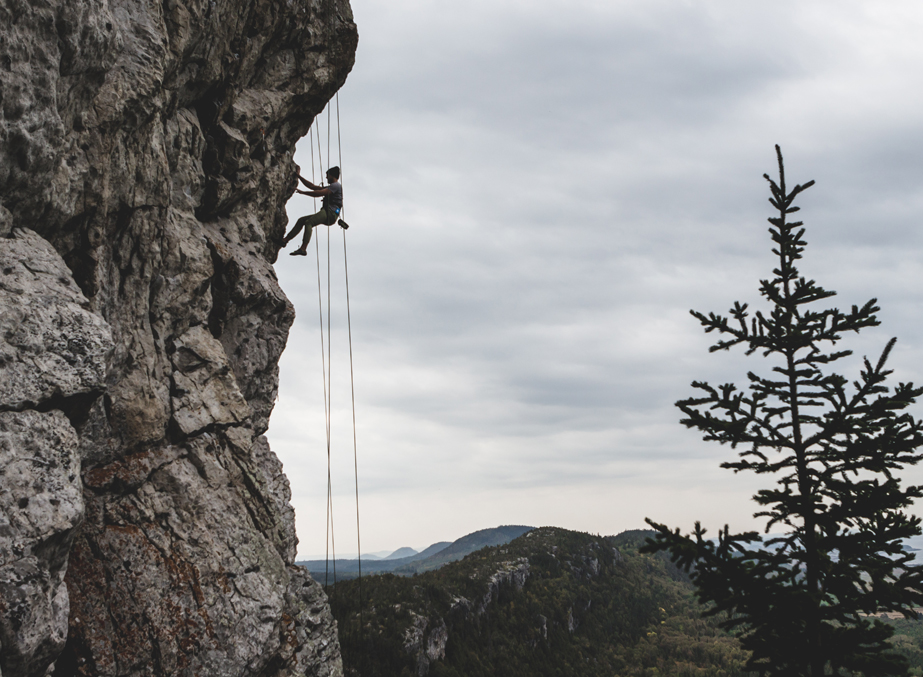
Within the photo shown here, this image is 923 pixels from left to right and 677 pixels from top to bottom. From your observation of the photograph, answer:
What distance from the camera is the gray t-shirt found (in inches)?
758

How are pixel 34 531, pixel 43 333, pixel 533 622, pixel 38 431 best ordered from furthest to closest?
pixel 533 622, pixel 43 333, pixel 38 431, pixel 34 531

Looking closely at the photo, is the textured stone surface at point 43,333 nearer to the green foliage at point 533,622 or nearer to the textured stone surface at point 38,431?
the textured stone surface at point 38,431

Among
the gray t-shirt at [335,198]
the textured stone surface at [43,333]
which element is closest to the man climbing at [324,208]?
the gray t-shirt at [335,198]

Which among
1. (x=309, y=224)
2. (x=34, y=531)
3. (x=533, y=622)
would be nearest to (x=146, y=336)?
(x=34, y=531)

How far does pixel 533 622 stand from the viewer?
354ft

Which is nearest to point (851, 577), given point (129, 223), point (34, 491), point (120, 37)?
point (34, 491)

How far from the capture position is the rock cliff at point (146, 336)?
837 cm

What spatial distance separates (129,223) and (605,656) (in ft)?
378

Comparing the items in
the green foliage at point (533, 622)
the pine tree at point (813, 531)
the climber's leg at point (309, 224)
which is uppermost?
the climber's leg at point (309, 224)

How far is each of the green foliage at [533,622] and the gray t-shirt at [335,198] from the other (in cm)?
6049

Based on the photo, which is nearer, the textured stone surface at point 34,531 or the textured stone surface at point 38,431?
the textured stone surface at point 34,531

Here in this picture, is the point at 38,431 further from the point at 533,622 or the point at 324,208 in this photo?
the point at 533,622

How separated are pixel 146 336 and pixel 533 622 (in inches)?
4342

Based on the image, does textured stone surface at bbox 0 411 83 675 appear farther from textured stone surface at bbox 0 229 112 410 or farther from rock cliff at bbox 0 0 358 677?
textured stone surface at bbox 0 229 112 410
